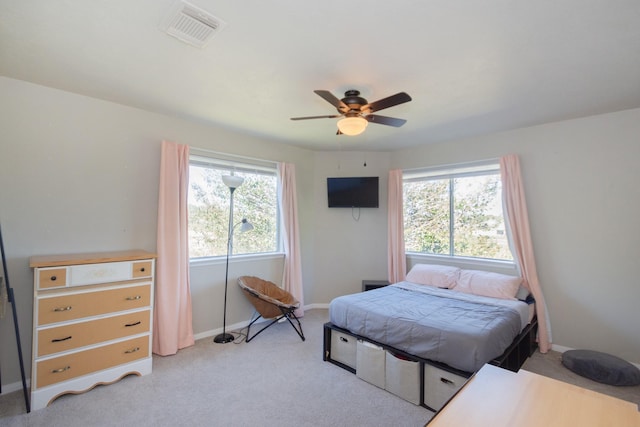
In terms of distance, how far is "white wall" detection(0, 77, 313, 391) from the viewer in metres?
2.44

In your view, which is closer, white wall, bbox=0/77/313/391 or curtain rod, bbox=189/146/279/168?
white wall, bbox=0/77/313/391

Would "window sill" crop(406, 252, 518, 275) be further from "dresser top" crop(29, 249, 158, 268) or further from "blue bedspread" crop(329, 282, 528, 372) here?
"dresser top" crop(29, 249, 158, 268)

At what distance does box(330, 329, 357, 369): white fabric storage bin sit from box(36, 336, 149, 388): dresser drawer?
177 centimetres

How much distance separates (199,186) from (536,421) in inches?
143

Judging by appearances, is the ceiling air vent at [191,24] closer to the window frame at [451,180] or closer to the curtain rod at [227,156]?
the curtain rod at [227,156]

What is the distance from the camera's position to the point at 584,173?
10.4ft

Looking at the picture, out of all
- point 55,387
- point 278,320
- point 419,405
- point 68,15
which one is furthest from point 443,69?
point 55,387

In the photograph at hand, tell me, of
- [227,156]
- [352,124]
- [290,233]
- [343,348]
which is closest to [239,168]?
[227,156]

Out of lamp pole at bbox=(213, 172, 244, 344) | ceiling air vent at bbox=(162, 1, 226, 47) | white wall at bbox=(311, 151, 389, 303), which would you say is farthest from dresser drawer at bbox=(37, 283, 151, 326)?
white wall at bbox=(311, 151, 389, 303)

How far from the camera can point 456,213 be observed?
422 cm

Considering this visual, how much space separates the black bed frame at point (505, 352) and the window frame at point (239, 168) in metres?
1.58

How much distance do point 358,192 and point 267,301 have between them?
2223mm

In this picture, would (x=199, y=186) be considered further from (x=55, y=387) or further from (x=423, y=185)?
(x=423, y=185)

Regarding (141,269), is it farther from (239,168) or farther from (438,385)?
(438,385)
